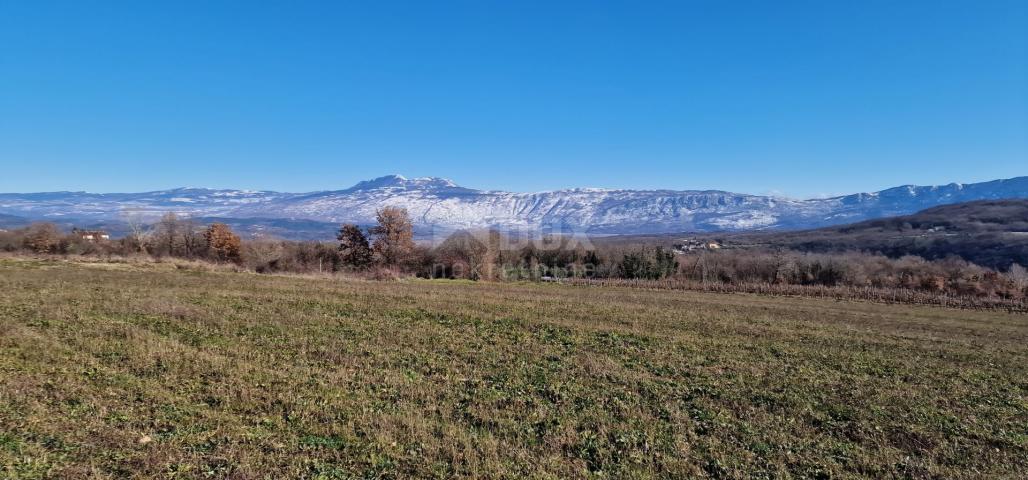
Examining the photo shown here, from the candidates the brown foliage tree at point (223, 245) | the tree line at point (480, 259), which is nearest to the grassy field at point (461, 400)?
the tree line at point (480, 259)

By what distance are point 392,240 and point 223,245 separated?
1264 inches

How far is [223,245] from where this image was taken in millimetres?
90375

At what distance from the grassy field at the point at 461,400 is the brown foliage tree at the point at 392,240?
6138cm

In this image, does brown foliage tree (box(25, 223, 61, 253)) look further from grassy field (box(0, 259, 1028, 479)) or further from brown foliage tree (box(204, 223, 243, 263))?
grassy field (box(0, 259, 1028, 479))

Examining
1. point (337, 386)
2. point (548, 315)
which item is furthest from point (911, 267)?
point (337, 386)

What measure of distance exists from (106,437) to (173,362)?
5350 millimetres

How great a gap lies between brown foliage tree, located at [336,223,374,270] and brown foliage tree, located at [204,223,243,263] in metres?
19.8

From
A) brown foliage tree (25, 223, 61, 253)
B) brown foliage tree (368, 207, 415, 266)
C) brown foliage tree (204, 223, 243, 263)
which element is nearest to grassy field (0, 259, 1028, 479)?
brown foliage tree (368, 207, 415, 266)

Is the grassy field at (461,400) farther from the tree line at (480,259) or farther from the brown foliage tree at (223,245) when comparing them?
the brown foliage tree at (223,245)

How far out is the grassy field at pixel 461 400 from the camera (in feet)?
27.3

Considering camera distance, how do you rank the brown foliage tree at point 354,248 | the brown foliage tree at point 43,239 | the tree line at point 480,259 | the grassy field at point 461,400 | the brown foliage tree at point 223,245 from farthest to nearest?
the brown foliage tree at point 223,245, the brown foliage tree at point 354,248, the tree line at point 480,259, the brown foliage tree at point 43,239, the grassy field at point 461,400

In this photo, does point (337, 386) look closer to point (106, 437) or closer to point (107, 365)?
point (106, 437)

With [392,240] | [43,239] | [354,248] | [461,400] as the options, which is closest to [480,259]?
[392,240]

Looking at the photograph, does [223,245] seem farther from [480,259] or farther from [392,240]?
[480,259]
